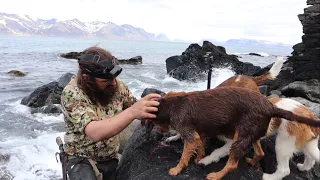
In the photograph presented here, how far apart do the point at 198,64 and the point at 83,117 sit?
1064 inches

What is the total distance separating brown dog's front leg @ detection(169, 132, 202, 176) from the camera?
362 centimetres

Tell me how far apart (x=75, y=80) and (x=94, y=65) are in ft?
1.41

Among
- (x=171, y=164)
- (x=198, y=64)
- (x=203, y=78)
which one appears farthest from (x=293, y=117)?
(x=198, y=64)

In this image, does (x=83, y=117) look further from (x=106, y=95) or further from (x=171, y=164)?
(x=171, y=164)

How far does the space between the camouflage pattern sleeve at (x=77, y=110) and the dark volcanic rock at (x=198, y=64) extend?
2438 centimetres

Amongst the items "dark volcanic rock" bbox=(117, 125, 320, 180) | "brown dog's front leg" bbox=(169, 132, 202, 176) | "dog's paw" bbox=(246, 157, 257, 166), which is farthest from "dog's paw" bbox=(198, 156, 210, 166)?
"dog's paw" bbox=(246, 157, 257, 166)

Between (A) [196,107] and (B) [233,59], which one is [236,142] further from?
(B) [233,59]

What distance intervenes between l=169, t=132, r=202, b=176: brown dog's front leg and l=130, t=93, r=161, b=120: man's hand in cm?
49

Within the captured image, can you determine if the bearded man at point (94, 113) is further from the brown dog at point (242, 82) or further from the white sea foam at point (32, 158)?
the white sea foam at point (32, 158)

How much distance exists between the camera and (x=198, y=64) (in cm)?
3023

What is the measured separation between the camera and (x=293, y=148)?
3.75m

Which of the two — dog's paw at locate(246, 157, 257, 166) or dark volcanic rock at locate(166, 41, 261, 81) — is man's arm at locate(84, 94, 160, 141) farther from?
dark volcanic rock at locate(166, 41, 261, 81)

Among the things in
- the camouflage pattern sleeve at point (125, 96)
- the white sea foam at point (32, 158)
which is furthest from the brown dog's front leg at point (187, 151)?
the white sea foam at point (32, 158)

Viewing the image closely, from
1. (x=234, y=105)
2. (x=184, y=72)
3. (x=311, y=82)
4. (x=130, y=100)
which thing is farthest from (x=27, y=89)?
(x=234, y=105)
